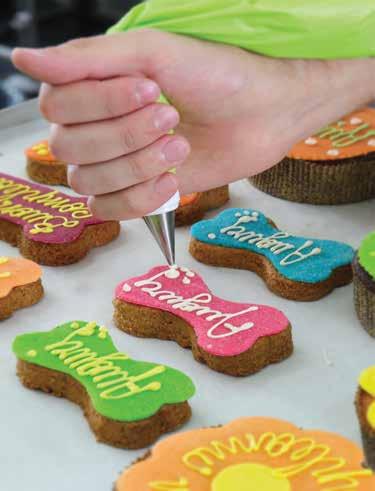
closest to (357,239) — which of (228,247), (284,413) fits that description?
(228,247)

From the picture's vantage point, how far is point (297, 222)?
190 cm

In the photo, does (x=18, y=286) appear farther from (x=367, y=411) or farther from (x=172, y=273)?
(x=367, y=411)

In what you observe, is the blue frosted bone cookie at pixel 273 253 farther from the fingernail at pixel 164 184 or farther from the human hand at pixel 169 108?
the fingernail at pixel 164 184

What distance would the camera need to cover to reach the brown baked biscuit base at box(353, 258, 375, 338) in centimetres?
152

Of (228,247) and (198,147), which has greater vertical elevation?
(198,147)

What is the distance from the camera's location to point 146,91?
1.21 metres

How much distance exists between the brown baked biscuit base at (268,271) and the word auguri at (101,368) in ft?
1.07

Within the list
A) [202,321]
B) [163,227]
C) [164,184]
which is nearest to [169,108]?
[164,184]

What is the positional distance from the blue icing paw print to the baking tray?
1.9 inches

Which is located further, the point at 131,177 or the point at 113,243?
the point at 113,243

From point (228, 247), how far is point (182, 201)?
0.64ft

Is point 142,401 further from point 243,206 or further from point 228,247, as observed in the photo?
point 243,206

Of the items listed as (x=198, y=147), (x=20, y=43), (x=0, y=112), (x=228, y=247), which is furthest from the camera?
(x=20, y=43)

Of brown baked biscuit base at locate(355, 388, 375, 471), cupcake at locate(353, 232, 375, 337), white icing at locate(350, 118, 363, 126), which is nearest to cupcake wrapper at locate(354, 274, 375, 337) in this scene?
cupcake at locate(353, 232, 375, 337)
